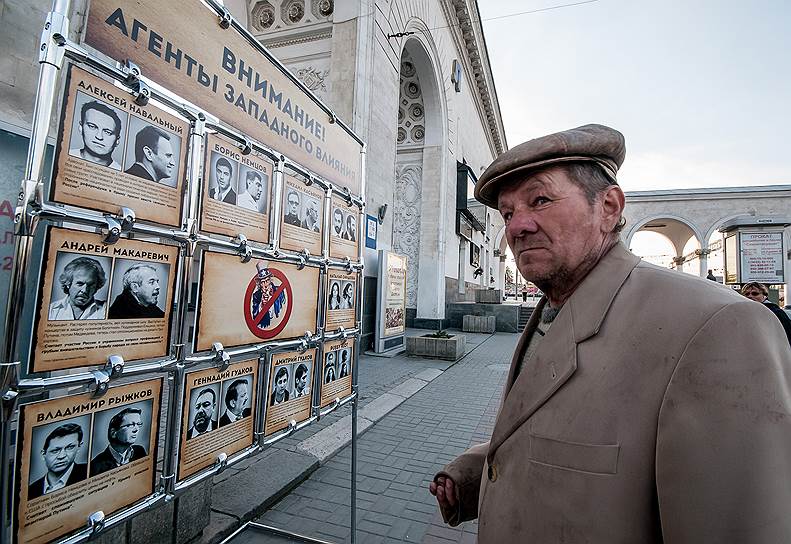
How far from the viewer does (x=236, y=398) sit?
1827 mm

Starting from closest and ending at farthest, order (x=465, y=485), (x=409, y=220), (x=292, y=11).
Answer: (x=465, y=485)
(x=292, y=11)
(x=409, y=220)

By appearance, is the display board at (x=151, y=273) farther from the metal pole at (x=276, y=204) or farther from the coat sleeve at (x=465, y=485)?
the coat sleeve at (x=465, y=485)

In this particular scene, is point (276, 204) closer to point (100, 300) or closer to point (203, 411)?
point (100, 300)

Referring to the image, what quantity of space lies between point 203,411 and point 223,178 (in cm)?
103

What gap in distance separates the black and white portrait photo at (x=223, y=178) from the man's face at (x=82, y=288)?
1.89 feet

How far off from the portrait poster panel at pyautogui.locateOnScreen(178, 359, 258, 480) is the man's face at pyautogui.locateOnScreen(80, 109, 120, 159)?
0.88 meters

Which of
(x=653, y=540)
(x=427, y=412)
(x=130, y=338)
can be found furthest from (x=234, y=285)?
(x=427, y=412)

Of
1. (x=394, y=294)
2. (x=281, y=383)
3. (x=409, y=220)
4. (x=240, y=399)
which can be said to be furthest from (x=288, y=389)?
(x=409, y=220)

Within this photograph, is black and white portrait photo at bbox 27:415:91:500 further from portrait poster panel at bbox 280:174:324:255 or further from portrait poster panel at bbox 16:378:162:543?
portrait poster panel at bbox 280:174:324:255

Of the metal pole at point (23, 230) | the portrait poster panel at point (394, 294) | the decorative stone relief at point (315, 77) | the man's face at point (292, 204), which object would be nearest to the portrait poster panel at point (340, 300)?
the man's face at point (292, 204)

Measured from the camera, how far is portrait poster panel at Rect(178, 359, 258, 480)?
158 cm

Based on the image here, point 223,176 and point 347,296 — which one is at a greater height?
point 223,176

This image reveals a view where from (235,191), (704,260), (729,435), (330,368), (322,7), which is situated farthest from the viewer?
(704,260)

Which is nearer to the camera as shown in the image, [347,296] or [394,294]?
[347,296]
